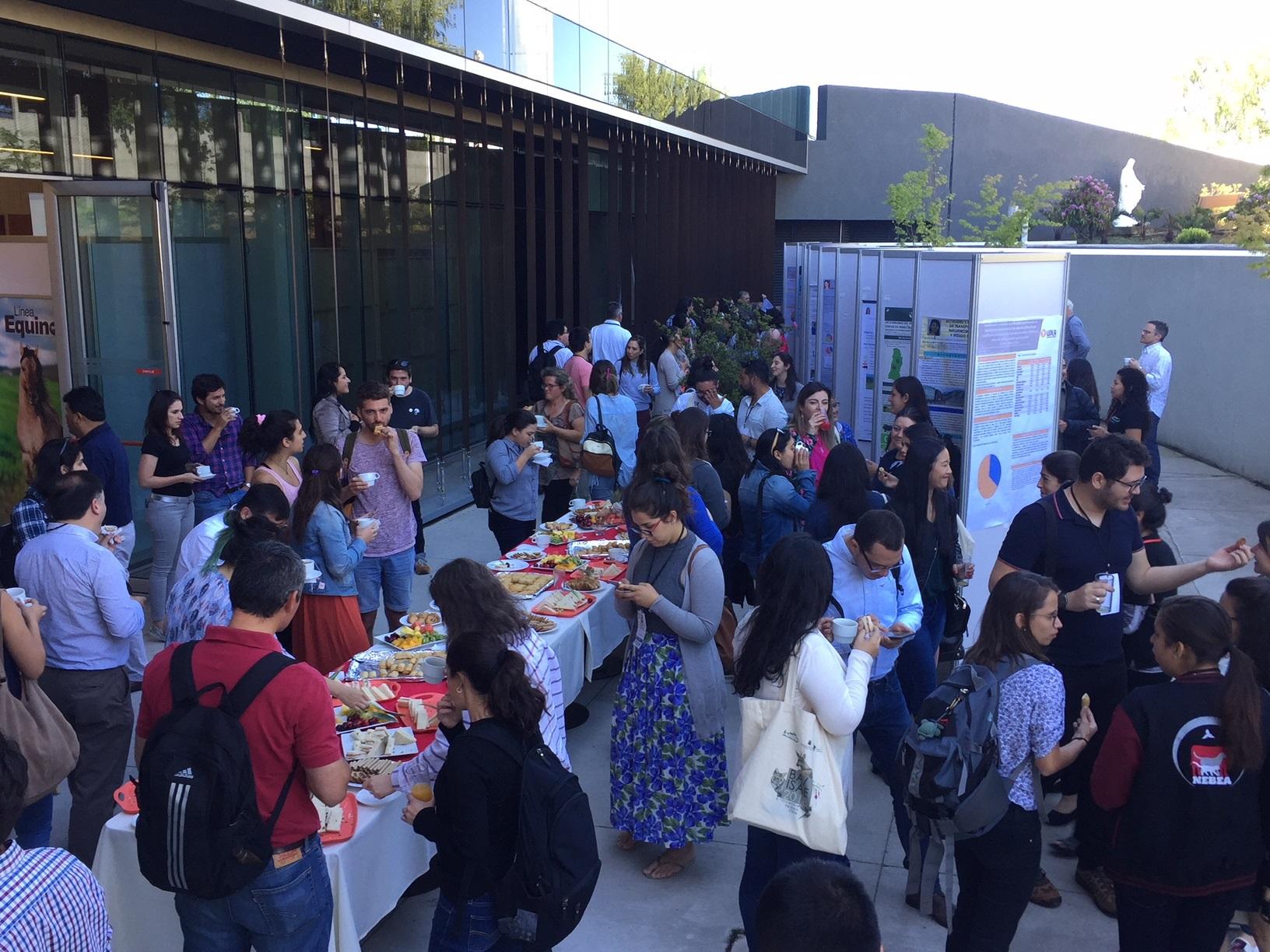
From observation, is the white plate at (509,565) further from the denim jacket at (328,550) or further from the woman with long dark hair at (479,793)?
the woman with long dark hair at (479,793)

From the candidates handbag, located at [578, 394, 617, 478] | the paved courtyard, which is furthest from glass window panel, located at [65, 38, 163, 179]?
the paved courtyard

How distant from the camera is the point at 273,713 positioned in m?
2.93

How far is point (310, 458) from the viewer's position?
5148 mm

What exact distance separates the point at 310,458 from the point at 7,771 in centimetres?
290

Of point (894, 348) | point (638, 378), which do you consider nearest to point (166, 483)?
point (894, 348)

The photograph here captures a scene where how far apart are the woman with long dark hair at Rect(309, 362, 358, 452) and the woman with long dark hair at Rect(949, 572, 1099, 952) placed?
18.8 feet

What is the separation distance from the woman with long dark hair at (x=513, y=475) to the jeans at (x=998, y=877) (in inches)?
159

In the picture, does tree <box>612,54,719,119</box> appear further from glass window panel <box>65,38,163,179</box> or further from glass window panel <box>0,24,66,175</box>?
glass window panel <box>0,24,66,175</box>

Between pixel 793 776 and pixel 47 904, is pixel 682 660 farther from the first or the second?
pixel 47 904

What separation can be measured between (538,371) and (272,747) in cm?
873

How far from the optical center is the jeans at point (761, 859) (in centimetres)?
384

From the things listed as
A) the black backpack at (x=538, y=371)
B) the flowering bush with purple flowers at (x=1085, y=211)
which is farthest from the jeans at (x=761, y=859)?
the flowering bush with purple flowers at (x=1085, y=211)

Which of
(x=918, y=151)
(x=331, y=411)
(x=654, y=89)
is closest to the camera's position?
(x=331, y=411)

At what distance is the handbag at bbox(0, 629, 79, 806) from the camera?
3.69 metres
